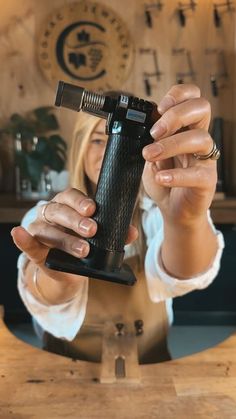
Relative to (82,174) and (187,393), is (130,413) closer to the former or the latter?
(187,393)

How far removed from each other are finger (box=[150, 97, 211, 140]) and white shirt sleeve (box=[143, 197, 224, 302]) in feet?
1.25

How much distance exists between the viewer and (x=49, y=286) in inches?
35.3

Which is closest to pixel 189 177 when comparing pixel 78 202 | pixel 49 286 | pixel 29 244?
pixel 78 202

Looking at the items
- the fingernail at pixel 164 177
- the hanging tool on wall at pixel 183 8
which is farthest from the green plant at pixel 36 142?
the fingernail at pixel 164 177

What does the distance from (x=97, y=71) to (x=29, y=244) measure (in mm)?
1820

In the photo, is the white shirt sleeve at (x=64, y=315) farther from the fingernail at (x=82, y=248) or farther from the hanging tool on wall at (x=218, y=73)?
the hanging tool on wall at (x=218, y=73)

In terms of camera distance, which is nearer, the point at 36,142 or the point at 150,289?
the point at 150,289

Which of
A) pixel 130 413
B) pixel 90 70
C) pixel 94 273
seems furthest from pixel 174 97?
pixel 90 70

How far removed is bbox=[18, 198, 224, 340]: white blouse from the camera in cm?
98

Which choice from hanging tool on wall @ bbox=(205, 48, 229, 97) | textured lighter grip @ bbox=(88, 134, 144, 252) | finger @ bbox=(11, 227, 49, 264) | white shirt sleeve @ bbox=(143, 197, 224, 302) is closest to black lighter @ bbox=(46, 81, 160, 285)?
textured lighter grip @ bbox=(88, 134, 144, 252)

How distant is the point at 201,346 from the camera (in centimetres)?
228

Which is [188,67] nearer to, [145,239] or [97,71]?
[97,71]

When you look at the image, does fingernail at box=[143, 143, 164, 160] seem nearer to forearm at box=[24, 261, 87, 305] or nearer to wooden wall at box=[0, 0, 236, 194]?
forearm at box=[24, 261, 87, 305]

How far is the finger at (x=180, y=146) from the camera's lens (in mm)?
538
